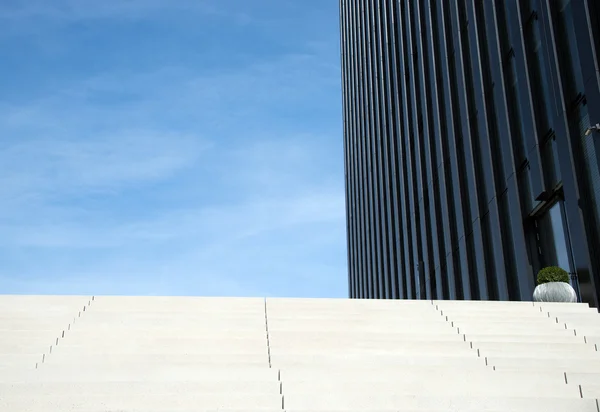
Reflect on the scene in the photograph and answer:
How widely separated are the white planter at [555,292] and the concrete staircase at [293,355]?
1.09m

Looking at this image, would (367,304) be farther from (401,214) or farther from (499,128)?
(401,214)

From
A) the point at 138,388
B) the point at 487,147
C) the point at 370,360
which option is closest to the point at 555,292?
the point at 370,360

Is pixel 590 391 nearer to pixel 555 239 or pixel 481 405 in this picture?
pixel 481 405

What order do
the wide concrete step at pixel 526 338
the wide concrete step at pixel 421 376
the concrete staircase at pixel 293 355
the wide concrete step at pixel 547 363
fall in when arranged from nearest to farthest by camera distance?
the concrete staircase at pixel 293 355
the wide concrete step at pixel 421 376
the wide concrete step at pixel 547 363
the wide concrete step at pixel 526 338

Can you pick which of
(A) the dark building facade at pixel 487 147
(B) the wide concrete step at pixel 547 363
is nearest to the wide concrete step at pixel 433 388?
(B) the wide concrete step at pixel 547 363

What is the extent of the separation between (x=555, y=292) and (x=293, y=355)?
7.19 metres

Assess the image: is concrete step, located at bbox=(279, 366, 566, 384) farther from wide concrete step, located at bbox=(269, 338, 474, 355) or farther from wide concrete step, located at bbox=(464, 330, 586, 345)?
wide concrete step, located at bbox=(464, 330, 586, 345)

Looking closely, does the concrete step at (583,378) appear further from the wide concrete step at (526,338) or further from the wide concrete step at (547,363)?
the wide concrete step at (526,338)

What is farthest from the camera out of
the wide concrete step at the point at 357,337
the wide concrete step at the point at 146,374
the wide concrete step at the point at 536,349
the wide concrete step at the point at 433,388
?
the wide concrete step at the point at 357,337

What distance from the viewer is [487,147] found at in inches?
1002

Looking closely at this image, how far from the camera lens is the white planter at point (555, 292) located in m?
15.2

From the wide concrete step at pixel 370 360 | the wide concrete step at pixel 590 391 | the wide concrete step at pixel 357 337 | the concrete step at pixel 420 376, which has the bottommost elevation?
the wide concrete step at pixel 590 391

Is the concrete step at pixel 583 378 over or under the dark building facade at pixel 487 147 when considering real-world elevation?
under

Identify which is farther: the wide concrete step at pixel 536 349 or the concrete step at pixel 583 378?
the wide concrete step at pixel 536 349
